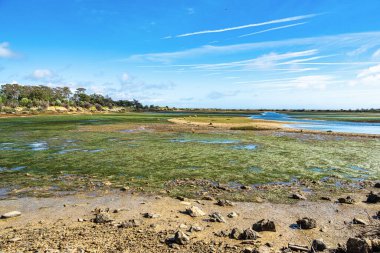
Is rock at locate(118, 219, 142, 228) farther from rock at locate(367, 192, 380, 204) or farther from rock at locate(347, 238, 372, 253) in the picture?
rock at locate(367, 192, 380, 204)

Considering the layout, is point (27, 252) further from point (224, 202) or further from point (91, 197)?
point (224, 202)

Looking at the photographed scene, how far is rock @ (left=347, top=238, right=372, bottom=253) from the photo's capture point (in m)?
6.78

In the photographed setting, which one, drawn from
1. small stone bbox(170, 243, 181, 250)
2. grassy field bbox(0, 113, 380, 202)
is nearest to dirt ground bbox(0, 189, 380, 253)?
small stone bbox(170, 243, 181, 250)

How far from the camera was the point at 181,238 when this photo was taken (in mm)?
8242

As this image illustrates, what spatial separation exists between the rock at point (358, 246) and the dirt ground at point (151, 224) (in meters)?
1.58

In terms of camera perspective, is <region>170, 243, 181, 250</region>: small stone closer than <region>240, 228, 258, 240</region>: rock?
Yes

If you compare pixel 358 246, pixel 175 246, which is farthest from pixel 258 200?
pixel 358 246

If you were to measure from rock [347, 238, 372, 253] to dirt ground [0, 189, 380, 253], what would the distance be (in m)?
1.58

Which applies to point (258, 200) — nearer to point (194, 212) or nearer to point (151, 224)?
point (194, 212)

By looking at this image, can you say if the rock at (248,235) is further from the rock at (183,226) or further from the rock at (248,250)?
the rock at (183,226)

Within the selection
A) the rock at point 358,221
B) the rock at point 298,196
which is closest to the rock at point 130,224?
the rock at point 298,196

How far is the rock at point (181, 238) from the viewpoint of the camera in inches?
322

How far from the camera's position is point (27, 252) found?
24.5 ft

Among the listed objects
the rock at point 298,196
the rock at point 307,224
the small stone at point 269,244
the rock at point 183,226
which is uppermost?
the rock at point 307,224
